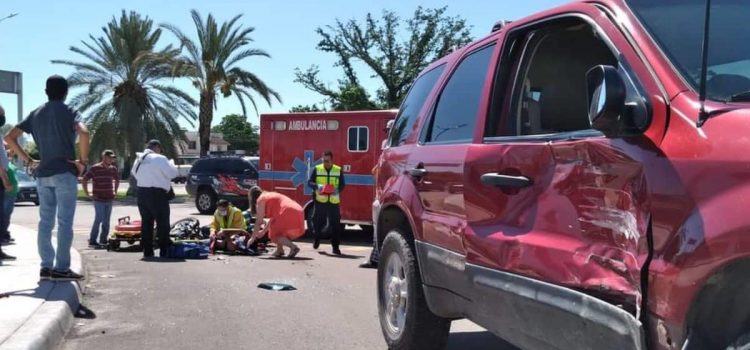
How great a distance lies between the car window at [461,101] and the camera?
4043mm

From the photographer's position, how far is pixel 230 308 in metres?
6.89

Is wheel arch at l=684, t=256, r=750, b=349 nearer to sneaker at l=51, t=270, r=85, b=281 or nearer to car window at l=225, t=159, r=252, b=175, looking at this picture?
sneaker at l=51, t=270, r=85, b=281

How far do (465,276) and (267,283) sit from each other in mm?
4861

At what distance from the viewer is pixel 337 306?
712cm

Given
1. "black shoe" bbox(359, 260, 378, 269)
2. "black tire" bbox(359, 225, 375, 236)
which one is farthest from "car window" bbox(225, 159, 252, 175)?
"black shoe" bbox(359, 260, 378, 269)

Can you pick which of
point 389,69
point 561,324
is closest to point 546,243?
point 561,324

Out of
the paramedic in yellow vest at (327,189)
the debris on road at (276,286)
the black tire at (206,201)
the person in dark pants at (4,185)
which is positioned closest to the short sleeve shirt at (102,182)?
the person in dark pants at (4,185)

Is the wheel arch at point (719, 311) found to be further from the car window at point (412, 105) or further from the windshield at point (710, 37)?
the car window at point (412, 105)

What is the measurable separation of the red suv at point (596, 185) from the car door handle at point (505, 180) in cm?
1

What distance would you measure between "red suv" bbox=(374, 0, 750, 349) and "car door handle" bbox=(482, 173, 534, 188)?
11 millimetres

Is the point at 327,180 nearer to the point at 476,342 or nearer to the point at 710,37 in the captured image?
the point at 476,342

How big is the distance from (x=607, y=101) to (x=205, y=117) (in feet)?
103

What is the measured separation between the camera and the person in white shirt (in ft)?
35.3

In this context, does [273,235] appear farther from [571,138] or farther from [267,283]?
[571,138]
